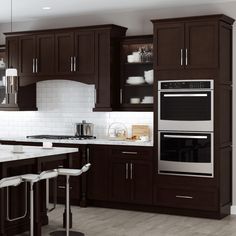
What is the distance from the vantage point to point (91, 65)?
836 centimetres

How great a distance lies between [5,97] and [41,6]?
173cm

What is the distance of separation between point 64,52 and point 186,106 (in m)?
2.20

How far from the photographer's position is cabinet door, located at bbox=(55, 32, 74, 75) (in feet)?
27.9

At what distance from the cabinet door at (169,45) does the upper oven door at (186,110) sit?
0.38 meters

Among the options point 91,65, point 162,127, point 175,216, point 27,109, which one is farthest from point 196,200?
point 27,109

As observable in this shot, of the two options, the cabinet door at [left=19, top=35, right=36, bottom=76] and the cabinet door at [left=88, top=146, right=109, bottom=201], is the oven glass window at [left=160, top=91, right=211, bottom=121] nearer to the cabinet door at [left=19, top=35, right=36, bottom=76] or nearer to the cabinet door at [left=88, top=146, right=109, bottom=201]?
the cabinet door at [left=88, top=146, right=109, bottom=201]

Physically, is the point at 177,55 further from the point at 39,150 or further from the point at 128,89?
the point at 39,150

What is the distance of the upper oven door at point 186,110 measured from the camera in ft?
24.1

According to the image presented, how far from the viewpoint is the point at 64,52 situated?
8.56 metres

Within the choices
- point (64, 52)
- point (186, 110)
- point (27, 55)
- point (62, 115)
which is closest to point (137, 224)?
point (186, 110)

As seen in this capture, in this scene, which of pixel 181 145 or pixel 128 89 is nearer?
pixel 181 145

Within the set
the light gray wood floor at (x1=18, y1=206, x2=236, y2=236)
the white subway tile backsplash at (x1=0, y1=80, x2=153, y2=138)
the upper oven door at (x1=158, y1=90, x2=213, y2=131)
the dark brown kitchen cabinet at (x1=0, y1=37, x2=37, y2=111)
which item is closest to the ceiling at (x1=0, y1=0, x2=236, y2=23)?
the dark brown kitchen cabinet at (x1=0, y1=37, x2=37, y2=111)

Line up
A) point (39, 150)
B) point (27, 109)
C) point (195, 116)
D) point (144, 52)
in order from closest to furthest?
point (39, 150) < point (195, 116) < point (144, 52) < point (27, 109)

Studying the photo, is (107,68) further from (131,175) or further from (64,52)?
(131,175)
